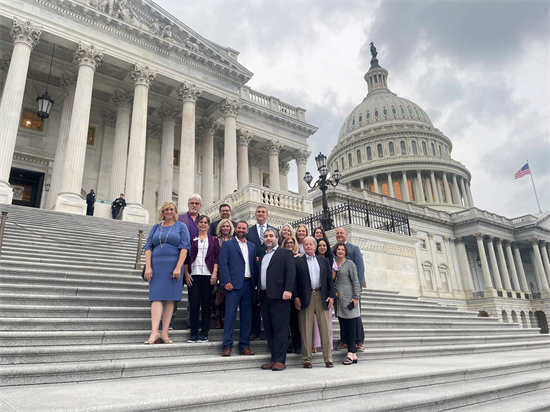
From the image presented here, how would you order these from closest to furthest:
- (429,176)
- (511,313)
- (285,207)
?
(285,207)
(511,313)
(429,176)

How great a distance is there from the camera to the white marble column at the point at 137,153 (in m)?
19.4

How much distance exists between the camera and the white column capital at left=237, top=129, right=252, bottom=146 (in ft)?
94.8

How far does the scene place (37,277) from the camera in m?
6.67

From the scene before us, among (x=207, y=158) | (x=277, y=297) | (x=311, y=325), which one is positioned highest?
(x=207, y=158)

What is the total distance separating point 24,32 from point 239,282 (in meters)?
19.8

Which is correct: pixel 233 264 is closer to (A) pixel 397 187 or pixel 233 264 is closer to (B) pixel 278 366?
(B) pixel 278 366

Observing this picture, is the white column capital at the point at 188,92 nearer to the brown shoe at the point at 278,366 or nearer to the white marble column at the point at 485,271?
the brown shoe at the point at 278,366

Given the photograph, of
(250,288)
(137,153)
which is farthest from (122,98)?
(250,288)

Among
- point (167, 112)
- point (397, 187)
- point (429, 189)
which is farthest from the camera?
point (397, 187)

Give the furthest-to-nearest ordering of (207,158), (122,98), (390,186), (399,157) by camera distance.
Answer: (399,157), (390,186), (207,158), (122,98)

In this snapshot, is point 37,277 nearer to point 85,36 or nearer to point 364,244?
point 364,244

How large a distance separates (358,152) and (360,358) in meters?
76.6

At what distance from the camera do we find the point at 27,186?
23484mm

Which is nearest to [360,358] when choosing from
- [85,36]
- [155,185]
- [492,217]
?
[85,36]
